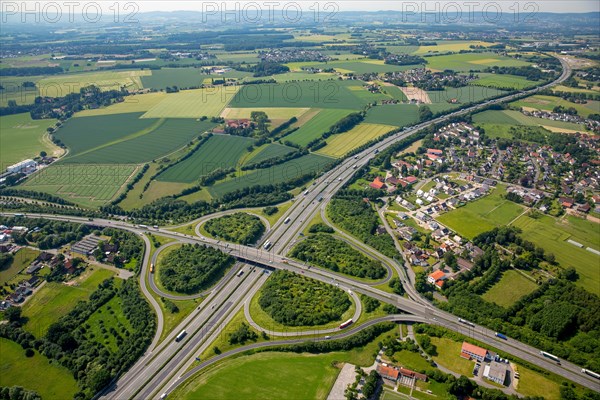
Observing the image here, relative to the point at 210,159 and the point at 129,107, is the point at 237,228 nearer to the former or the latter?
the point at 210,159

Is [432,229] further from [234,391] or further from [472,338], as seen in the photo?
[234,391]

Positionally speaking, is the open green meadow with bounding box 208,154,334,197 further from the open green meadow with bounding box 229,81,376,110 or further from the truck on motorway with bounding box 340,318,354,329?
the truck on motorway with bounding box 340,318,354,329

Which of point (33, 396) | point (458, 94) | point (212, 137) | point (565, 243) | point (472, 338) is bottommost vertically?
point (33, 396)

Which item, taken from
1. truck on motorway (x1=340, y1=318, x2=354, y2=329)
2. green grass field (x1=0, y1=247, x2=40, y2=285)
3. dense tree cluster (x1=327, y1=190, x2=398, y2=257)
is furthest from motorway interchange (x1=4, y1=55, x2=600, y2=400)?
green grass field (x1=0, y1=247, x2=40, y2=285)

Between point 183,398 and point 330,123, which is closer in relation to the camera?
point 183,398

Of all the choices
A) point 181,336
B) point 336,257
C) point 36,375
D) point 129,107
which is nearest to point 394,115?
point 336,257

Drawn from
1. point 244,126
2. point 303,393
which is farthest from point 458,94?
point 303,393
